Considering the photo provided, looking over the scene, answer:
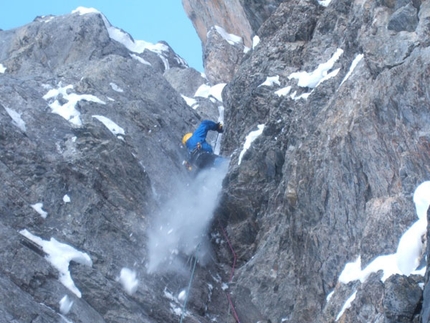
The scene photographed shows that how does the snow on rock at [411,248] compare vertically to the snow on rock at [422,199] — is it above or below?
below

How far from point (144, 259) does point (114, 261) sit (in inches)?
31.6

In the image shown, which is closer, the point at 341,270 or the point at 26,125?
the point at 341,270

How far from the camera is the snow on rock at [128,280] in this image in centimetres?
1238

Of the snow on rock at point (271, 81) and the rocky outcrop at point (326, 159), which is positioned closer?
the rocky outcrop at point (326, 159)

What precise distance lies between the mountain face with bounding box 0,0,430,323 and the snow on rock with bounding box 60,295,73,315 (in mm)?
35

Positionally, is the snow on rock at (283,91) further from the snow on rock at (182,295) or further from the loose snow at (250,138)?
the snow on rock at (182,295)

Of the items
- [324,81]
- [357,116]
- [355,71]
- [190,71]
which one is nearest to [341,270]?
[357,116]

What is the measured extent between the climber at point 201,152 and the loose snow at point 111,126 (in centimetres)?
181

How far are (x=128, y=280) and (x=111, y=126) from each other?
5.47 metres

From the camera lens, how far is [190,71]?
29.0m

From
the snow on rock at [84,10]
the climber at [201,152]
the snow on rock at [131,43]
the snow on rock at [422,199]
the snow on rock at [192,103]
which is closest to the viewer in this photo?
the snow on rock at [422,199]

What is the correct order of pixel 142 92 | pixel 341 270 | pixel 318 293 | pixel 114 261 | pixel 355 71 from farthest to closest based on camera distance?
pixel 142 92 → pixel 114 261 → pixel 355 71 → pixel 318 293 → pixel 341 270

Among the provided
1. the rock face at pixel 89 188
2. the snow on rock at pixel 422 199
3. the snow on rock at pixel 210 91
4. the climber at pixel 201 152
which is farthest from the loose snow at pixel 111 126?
the snow on rock at pixel 422 199

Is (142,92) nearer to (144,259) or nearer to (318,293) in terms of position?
(144,259)
